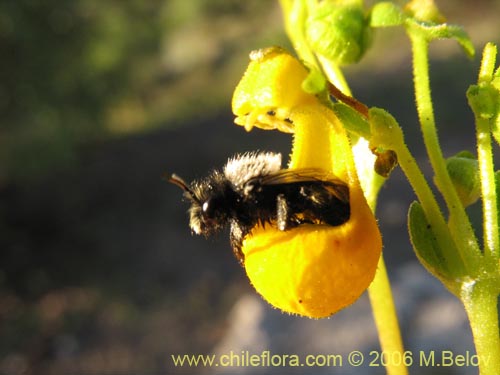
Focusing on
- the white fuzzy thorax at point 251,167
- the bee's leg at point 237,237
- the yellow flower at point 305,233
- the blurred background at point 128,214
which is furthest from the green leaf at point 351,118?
the blurred background at point 128,214

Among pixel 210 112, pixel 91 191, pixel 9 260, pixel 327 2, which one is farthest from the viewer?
pixel 210 112

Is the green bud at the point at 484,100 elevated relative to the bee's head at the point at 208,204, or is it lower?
elevated

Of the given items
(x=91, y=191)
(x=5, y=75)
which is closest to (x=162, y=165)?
(x=91, y=191)

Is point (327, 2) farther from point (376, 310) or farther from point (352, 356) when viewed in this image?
point (352, 356)

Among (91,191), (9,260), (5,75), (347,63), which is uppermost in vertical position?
(5,75)

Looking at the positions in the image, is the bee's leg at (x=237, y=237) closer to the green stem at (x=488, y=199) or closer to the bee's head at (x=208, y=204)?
the bee's head at (x=208, y=204)

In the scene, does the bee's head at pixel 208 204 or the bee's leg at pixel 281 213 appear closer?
the bee's leg at pixel 281 213
